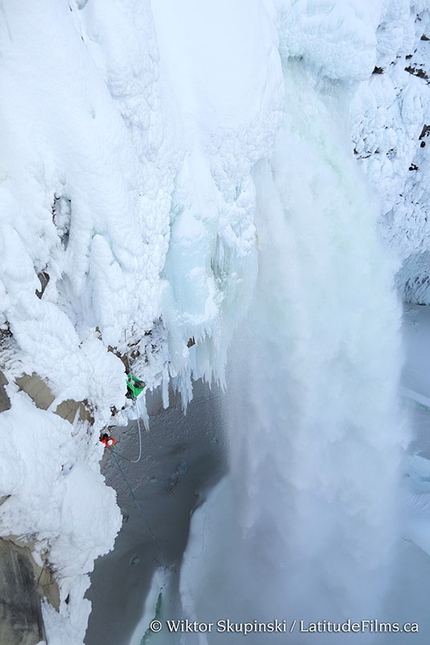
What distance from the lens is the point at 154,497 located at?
22.9 feet

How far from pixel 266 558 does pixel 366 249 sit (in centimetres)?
416

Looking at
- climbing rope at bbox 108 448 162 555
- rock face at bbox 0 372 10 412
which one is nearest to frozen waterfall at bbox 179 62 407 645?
climbing rope at bbox 108 448 162 555

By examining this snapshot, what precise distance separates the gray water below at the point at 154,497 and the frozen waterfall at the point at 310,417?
14.9 inches

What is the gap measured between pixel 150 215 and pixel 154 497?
488 cm

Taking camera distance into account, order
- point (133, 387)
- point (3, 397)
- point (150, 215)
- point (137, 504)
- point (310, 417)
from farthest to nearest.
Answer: point (137, 504) → point (310, 417) → point (133, 387) → point (150, 215) → point (3, 397)

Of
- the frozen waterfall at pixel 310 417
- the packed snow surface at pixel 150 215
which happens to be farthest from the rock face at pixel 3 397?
the frozen waterfall at pixel 310 417

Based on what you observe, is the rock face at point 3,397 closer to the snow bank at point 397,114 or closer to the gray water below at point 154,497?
the gray water below at point 154,497

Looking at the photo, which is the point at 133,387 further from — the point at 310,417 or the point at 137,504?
the point at 137,504

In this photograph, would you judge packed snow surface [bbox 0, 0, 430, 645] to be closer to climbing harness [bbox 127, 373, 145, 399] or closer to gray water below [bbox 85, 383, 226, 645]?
climbing harness [bbox 127, 373, 145, 399]

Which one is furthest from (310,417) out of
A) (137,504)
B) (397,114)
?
(397,114)

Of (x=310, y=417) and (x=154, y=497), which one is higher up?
(x=310, y=417)

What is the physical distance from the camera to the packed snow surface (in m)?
2.77

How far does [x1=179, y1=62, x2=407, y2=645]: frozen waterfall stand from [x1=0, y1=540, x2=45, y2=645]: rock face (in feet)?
10.8

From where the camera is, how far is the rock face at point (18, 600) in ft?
8.14
